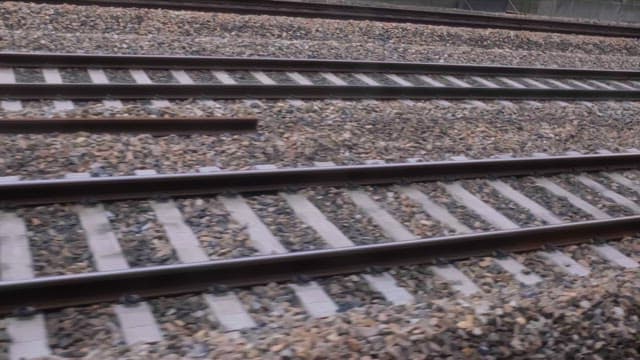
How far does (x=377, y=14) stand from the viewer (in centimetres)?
1448

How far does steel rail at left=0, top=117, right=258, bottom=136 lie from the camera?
6730 millimetres

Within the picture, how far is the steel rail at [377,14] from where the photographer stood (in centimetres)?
1246

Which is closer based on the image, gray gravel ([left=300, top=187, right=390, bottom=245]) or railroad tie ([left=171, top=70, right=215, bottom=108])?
gray gravel ([left=300, top=187, right=390, bottom=245])

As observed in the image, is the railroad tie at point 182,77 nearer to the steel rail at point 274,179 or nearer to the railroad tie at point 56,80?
the railroad tie at point 56,80

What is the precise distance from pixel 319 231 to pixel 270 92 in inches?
132

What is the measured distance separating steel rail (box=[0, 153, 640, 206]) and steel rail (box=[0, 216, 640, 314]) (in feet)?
4.06

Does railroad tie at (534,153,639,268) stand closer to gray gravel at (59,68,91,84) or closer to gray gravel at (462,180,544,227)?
gray gravel at (462,180,544,227)

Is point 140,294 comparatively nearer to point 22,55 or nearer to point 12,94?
point 12,94

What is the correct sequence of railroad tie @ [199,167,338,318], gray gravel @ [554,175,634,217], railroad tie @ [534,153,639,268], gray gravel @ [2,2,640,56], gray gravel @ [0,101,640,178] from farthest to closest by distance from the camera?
gray gravel @ [2,2,640,56] → gray gravel @ [554,175,634,217] → gray gravel @ [0,101,640,178] → railroad tie @ [534,153,639,268] → railroad tie @ [199,167,338,318]

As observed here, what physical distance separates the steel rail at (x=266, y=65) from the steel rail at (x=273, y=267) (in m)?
4.76

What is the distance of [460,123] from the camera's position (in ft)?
29.0

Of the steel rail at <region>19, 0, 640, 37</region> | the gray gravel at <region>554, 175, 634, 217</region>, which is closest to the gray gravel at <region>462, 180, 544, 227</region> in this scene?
the gray gravel at <region>554, 175, 634, 217</region>

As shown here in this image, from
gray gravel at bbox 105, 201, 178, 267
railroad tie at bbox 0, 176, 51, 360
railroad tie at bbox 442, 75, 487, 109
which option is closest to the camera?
railroad tie at bbox 0, 176, 51, 360

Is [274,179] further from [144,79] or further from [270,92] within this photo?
[144,79]
